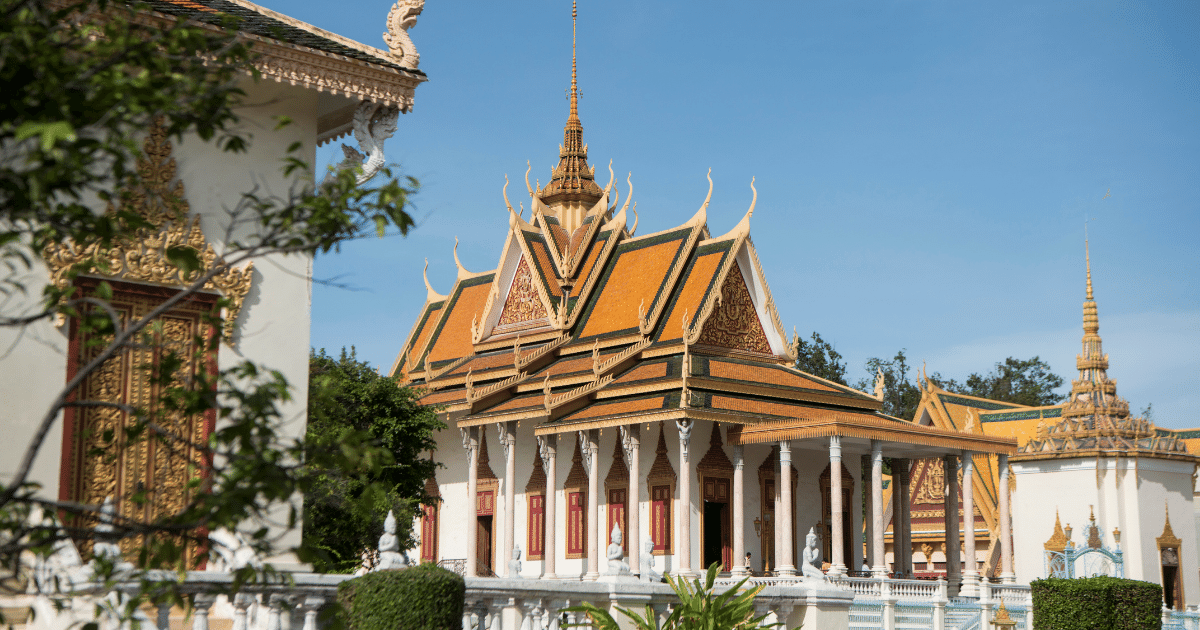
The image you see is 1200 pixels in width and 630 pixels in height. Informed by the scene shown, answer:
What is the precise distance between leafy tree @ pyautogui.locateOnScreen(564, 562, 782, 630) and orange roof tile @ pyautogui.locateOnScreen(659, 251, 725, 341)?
645 inches

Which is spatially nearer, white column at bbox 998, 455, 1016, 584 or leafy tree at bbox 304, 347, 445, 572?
leafy tree at bbox 304, 347, 445, 572

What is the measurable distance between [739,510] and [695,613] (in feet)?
48.0

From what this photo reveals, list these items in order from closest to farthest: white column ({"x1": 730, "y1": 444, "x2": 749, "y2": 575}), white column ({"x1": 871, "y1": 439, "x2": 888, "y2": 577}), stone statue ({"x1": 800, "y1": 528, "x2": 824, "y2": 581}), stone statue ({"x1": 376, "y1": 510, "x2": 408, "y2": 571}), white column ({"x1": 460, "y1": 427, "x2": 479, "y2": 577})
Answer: stone statue ({"x1": 376, "y1": 510, "x2": 408, "y2": 571}) < stone statue ({"x1": 800, "y1": 528, "x2": 824, "y2": 581}) < white column ({"x1": 871, "y1": 439, "x2": 888, "y2": 577}) < white column ({"x1": 730, "y1": 444, "x2": 749, "y2": 575}) < white column ({"x1": 460, "y1": 427, "x2": 479, "y2": 577})

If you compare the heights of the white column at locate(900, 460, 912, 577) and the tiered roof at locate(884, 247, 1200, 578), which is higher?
the tiered roof at locate(884, 247, 1200, 578)

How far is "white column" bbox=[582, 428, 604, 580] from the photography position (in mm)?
25688

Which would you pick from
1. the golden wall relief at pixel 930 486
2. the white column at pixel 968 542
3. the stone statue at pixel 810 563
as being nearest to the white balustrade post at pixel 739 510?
the white column at pixel 968 542

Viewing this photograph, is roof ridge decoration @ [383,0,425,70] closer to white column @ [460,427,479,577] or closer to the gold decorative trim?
the gold decorative trim

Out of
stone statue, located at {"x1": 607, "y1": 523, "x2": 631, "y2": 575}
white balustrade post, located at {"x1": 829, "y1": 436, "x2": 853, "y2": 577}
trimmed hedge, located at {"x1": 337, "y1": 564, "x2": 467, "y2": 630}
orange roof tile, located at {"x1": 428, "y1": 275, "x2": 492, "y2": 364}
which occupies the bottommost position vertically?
trimmed hedge, located at {"x1": 337, "y1": 564, "x2": 467, "y2": 630}

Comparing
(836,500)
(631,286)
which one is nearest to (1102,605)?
(836,500)

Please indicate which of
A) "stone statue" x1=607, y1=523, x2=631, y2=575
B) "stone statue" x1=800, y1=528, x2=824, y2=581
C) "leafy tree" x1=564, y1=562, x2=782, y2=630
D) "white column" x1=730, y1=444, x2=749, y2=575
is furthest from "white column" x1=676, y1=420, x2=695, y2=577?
"leafy tree" x1=564, y1=562, x2=782, y2=630

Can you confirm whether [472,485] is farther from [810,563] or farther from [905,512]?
[810,563]

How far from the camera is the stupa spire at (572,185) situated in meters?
35.0

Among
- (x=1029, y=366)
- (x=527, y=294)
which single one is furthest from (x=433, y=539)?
(x=1029, y=366)

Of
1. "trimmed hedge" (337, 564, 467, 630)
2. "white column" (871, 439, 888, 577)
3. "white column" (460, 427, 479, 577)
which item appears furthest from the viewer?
"white column" (460, 427, 479, 577)
